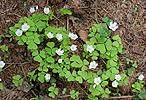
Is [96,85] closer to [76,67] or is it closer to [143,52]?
[76,67]

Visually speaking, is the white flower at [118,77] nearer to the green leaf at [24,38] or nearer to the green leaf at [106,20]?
the green leaf at [106,20]

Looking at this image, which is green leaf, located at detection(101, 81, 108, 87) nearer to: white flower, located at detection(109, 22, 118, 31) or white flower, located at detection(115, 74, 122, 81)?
white flower, located at detection(115, 74, 122, 81)

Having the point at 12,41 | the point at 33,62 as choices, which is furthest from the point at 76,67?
the point at 12,41

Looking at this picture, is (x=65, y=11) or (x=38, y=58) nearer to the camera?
(x=38, y=58)

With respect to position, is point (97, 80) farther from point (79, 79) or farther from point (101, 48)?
point (101, 48)

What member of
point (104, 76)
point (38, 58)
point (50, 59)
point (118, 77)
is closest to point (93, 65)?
point (104, 76)

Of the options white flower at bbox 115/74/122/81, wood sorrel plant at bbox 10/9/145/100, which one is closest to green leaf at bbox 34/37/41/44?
wood sorrel plant at bbox 10/9/145/100

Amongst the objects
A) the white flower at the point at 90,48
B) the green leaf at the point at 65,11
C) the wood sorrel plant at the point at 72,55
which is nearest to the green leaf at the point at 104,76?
the wood sorrel plant at the point at 72,55
